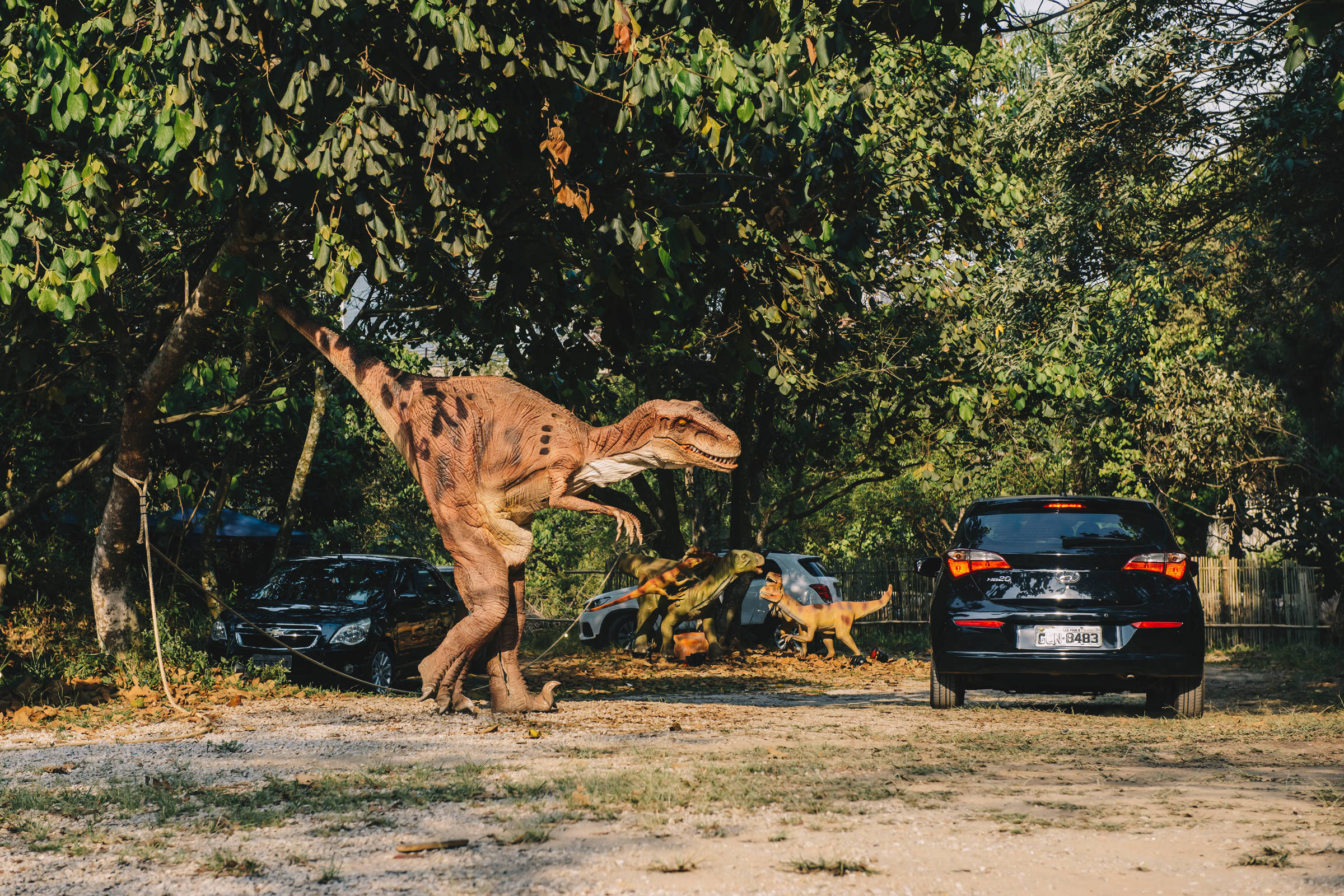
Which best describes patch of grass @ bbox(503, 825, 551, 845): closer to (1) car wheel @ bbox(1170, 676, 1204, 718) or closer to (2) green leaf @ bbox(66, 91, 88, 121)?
(2) green leaf @ bbox(66, 91, 88, 121)

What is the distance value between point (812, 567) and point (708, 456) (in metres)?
11.8

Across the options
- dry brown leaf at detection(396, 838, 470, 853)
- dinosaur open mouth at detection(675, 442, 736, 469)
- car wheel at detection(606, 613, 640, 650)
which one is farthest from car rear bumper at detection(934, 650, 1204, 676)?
car wheel at detection(606, 613, 640, 650)

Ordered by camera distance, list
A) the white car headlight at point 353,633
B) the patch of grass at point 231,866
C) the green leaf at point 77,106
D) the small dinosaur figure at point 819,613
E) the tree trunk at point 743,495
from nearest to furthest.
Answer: the patch of grass at point 231,866
the green leaf at point 77,106
the white car headlight at point 353,633
the small dinosaur figure at point 819,613
the tree trunk at point 743,495

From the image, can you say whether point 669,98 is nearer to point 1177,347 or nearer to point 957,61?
point 957,61

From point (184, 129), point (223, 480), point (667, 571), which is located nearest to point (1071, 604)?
point (184, 129)

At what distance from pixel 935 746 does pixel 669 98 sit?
516 cm

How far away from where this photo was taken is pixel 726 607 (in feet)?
66.1

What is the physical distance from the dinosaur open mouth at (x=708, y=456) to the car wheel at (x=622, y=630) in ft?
39.8

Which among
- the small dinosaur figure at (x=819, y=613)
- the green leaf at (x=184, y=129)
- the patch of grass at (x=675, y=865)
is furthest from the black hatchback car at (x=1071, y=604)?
the small dinosaur figure at (x=819, y=613)

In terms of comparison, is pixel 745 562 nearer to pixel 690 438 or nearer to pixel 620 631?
pixel 620 631

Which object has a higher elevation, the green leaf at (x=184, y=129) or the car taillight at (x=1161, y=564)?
the green leaf at (x=184, y=129)

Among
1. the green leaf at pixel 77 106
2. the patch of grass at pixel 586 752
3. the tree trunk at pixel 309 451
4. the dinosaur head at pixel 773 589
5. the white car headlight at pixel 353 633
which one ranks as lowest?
the patch of grass at pixel 586 752

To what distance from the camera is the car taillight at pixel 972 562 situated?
10.0 m

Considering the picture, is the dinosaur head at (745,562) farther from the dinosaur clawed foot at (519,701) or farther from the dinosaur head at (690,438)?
the dinosaur head at (690,438)
